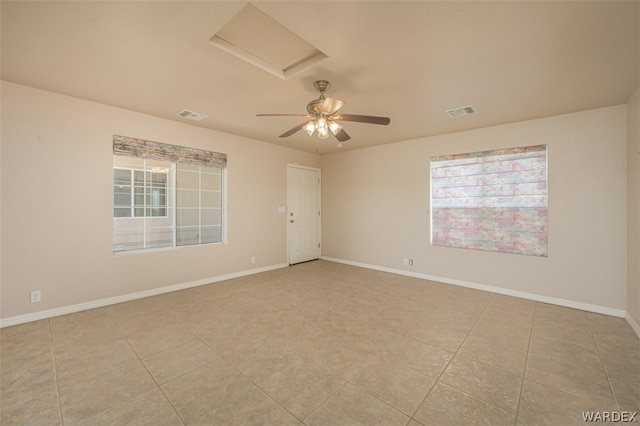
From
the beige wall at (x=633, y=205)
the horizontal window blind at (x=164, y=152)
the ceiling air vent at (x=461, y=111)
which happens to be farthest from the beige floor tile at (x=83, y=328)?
the beige wall at (x=633, y=205)

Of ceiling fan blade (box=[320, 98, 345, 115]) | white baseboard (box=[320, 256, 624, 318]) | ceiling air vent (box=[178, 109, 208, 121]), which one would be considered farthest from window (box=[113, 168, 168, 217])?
white baseboard (box=[320, 256, 624, 318])

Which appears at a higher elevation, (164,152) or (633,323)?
(164,152)

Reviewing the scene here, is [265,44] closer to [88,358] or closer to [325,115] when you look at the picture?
[325,115]

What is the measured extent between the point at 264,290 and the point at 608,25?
4.41 m

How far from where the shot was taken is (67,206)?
10.5 feet

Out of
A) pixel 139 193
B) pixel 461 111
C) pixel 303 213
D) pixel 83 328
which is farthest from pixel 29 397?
pixel 461 111

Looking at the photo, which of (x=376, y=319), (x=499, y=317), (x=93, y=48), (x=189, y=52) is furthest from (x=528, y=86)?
(x=93, y=48)

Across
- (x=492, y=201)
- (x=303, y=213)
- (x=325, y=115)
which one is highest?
(x=325, y=115)

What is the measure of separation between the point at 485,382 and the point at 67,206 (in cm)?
463

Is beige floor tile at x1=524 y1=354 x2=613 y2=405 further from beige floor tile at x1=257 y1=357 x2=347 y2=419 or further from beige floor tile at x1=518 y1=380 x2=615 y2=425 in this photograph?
beige floor tile at x1=257 y1=357 x2=347 y2=419

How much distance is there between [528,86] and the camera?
9.12ft

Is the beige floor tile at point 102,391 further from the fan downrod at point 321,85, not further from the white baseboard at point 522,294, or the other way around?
the white baseboard at point 522,294

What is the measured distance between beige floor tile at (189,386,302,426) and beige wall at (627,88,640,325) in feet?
12.2

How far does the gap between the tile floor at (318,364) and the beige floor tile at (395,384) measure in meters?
0.01
